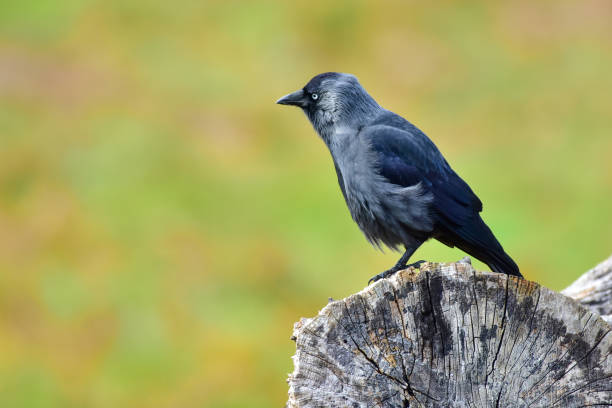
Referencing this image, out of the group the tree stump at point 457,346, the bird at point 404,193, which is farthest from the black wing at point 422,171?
the tree stump at point 457,346

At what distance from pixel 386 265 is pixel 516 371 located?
23.4ft

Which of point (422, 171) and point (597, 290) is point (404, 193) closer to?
point (422, 171)

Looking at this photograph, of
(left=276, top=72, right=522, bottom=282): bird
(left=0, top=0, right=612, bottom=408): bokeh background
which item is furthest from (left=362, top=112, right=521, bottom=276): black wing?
(left=0, top=0, right=612, bottom=408): bokeh background

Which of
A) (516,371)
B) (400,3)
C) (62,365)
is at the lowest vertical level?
(516,371)

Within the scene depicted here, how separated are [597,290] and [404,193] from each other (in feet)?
5.31

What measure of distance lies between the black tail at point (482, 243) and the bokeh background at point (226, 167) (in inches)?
162

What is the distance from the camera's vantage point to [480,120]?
14117mm

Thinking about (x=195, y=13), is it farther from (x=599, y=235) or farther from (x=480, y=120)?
(x=599, y=235)

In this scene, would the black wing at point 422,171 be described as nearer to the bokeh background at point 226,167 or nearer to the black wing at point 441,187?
the black wing at point 441,187

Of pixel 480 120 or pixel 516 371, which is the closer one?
pixel 516 371

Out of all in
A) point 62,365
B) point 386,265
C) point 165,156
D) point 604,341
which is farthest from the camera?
point 165,156

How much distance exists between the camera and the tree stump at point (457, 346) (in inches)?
129

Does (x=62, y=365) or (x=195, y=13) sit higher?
(x=195, y=13)

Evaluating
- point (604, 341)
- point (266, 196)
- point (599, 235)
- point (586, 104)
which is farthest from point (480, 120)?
point (604, 341)
